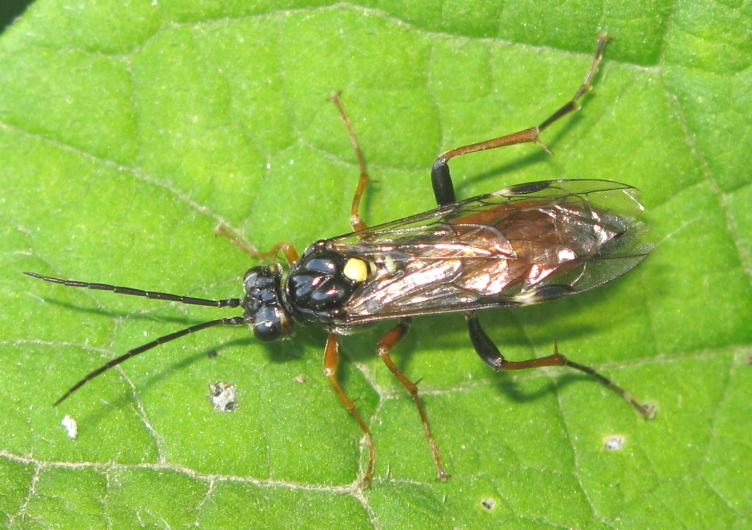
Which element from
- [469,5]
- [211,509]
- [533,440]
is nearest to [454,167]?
[469,5]

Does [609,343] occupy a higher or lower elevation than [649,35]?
lower

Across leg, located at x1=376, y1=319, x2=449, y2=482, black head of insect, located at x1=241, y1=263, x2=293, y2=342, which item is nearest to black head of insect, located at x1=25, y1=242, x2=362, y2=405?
black head of insect, located at x1=241, y1=263, x2=293, y2=342

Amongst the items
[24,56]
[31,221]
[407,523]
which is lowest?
[407,523]

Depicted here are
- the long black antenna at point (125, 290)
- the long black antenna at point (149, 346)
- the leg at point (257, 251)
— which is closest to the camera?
the long black antenna at point (149, 346)

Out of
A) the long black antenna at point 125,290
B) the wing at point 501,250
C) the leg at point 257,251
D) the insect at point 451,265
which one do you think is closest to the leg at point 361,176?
the insect at point 451,265

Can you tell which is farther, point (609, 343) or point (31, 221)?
point (609, 343)

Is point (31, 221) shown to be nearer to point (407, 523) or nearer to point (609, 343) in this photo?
point (407, 523)

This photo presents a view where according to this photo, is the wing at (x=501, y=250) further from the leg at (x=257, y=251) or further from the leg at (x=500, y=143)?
the leg at (x=257, y=251)
